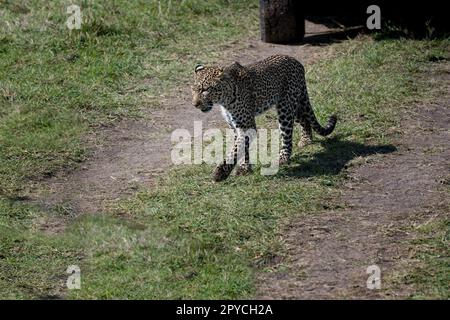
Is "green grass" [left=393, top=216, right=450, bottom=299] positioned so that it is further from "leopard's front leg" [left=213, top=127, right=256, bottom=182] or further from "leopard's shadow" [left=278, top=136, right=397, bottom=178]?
"leopard's front leg" [left=213, top=127, right=256, bottom=182]

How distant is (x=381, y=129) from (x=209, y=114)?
2225 mm

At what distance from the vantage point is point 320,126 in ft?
40.8

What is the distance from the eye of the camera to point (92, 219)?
35.3 ft

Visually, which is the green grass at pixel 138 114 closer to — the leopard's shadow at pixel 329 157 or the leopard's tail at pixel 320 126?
the leopard's shadow at pixel 329 157

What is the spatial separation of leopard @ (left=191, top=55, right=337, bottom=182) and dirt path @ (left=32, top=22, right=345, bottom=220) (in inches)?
38.2

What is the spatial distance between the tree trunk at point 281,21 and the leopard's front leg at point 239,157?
13.9 feet

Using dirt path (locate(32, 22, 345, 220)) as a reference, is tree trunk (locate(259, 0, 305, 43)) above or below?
above

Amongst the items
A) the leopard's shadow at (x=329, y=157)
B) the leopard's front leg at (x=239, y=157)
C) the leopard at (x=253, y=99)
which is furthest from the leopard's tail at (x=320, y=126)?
the leopard's front leg at (x=239, y=157)

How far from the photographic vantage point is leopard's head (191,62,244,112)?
11539 millimetres

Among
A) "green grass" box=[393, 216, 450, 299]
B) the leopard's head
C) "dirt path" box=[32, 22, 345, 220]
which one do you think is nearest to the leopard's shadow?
the leopard's head

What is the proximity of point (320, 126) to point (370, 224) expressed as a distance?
7.56 ft

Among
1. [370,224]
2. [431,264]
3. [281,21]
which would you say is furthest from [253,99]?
[281,21]
